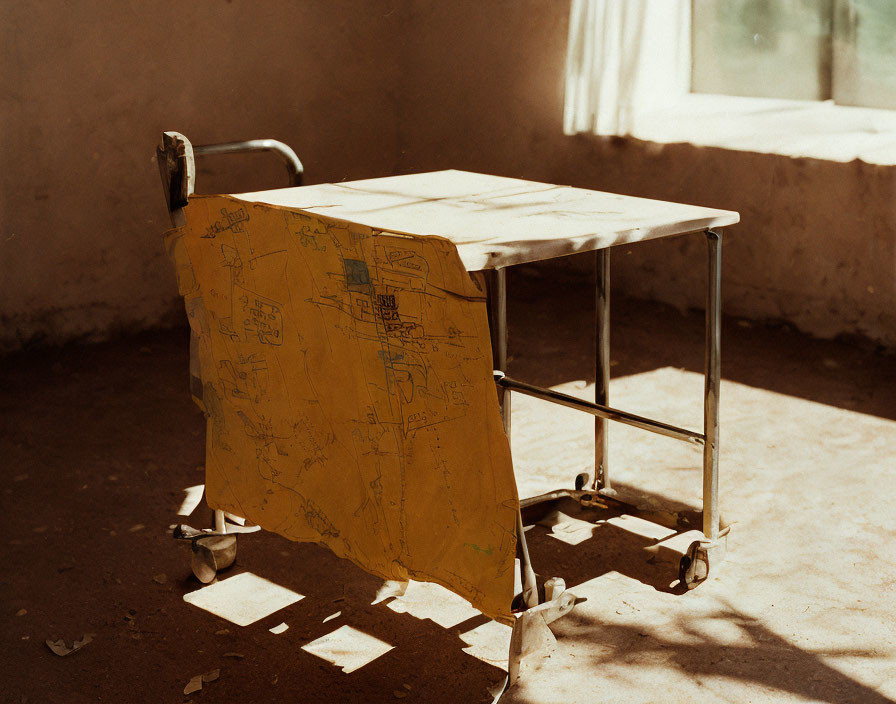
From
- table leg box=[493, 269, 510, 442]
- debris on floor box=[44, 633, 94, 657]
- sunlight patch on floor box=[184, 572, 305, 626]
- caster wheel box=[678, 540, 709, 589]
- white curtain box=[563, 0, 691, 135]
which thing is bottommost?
sunlight patch on floor box=[184, 572, 305, 626]

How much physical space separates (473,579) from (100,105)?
123 inches

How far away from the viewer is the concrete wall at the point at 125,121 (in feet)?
13.9

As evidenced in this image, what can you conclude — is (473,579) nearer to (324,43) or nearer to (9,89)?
(9,89)

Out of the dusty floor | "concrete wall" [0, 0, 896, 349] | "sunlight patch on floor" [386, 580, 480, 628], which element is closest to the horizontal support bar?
the dusty floor

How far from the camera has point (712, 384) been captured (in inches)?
96.3

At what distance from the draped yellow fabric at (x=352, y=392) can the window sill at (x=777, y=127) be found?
2.80 m

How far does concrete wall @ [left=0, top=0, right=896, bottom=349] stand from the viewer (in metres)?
4.26

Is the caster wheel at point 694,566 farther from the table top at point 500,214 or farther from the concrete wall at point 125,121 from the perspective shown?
the concrete wall at point 125,121

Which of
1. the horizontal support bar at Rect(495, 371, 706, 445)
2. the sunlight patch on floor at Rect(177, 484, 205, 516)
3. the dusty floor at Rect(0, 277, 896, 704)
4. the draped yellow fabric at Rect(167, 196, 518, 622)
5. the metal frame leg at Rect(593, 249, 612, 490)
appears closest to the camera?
the draped yellow fabric at Rect(167, 196, 518, 622)

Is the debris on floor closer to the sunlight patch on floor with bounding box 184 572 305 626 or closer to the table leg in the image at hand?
the sunlight patch on floor with bounding box 184 572 305 626

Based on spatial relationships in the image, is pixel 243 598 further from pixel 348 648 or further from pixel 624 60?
pixel 624 60

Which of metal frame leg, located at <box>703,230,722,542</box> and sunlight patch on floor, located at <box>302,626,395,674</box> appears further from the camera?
metal frame leg, located at <box>703,230,722,542</box>

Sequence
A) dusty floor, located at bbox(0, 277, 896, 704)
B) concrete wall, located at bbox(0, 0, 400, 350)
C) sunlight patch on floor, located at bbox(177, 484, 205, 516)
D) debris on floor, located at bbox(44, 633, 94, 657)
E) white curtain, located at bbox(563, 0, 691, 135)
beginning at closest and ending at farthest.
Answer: dusty floor, located at bbox(0, 277, 896, 704) → debris on floor, located at bbox(44, 633, 94, 657) → sunlight patch on floor, located at bbox(177, 484, 205, 516) → concrete wall, located at bbox(0, 0, 400, 350) → white curtain, located at bbox(563, 0, 691, 135)


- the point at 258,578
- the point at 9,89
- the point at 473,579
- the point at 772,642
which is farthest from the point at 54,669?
the point at 9,89
